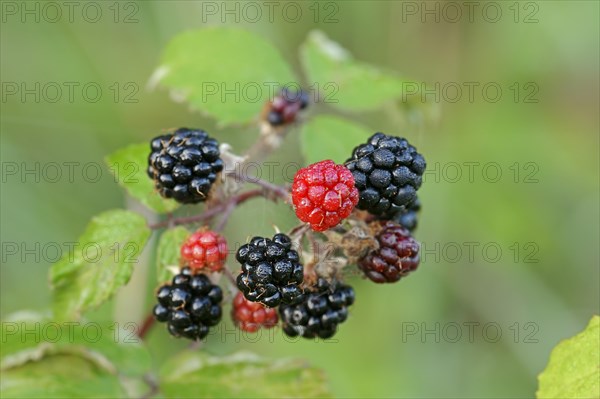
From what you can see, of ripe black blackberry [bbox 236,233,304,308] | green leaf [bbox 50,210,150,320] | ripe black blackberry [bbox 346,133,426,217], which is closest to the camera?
ripe black blackberry [bbox 236,233,304,308]

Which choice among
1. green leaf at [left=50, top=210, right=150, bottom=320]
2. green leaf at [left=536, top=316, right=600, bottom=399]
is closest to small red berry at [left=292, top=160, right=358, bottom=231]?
green leaf at [left=50, top=210, right=150, bottom=320]

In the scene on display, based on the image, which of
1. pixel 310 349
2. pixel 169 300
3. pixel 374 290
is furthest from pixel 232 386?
pixel 374 290

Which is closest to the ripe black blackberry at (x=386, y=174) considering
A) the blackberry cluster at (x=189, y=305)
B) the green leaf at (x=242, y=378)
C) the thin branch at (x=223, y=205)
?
the thin branch at (x=223, y=205)

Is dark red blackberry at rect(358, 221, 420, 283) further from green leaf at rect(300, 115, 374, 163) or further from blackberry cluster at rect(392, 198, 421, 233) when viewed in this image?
green leaf at rect(300, 115, 374, 163)

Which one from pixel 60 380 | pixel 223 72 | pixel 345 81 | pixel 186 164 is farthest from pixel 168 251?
pixel 345 81

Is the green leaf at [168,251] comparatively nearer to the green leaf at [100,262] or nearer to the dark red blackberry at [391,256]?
the green leaf at [100,262]

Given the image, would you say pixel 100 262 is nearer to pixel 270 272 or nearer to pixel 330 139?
pixel 270 272

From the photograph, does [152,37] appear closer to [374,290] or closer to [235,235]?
[235,235]
